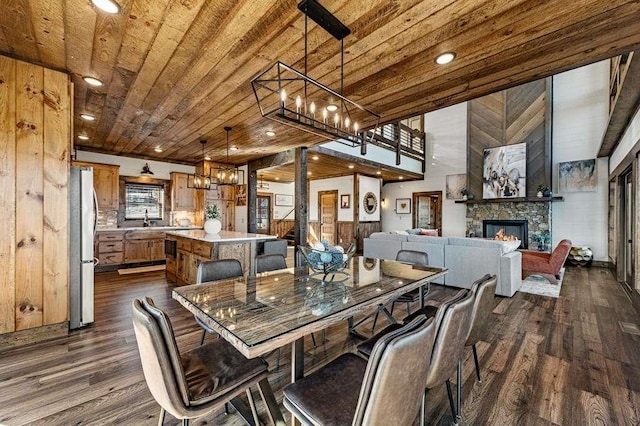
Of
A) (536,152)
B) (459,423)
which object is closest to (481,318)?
(459,423)

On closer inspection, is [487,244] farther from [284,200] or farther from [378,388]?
[284,200]

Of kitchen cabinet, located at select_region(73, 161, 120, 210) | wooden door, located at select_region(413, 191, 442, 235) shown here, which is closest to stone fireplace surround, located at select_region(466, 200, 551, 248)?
wooden door, located at select_region(413, 191, 442, 235)

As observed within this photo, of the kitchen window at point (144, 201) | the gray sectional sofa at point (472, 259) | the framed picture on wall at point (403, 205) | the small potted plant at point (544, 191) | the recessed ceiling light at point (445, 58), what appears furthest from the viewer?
the framed picture on wall at point (403, 205)

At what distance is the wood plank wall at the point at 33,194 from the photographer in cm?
244

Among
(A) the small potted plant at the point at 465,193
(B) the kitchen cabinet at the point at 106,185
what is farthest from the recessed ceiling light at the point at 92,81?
(A) the small potted plant at the point at 465,193

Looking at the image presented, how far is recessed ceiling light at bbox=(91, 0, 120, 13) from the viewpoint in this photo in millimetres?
1680

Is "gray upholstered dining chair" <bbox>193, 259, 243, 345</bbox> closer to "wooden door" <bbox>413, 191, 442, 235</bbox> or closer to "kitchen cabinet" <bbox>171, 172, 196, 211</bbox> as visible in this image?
"kitchen cabinet" <bbox>171, 172, 196, 211</bbox>

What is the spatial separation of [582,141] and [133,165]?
1122cm

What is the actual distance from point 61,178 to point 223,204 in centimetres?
432

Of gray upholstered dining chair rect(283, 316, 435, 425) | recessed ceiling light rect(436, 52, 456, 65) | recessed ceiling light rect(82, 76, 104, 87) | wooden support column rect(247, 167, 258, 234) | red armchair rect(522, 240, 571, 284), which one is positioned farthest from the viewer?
wooden support column rect(247, 167, 258, 234)

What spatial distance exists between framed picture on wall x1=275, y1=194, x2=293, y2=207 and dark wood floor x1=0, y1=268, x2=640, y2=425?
281 inches

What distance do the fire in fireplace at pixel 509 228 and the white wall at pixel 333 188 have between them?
4183mm

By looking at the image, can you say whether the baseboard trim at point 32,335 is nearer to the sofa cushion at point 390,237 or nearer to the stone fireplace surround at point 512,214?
the sofa cushion at point 390,237

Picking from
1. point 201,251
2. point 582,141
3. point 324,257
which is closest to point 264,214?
point 201,251
